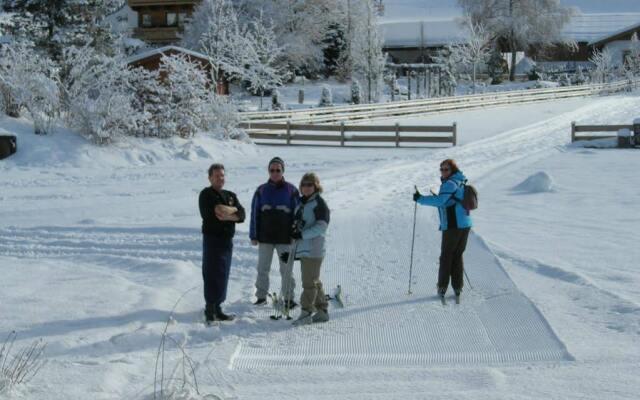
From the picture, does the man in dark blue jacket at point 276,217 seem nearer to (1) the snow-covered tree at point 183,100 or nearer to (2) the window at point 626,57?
(1) the snow-covered tree at point 183,100

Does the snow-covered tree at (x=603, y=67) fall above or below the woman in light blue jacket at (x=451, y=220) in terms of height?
above

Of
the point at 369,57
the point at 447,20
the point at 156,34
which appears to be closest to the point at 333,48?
the point at 369,57

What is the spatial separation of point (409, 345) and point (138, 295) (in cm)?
310

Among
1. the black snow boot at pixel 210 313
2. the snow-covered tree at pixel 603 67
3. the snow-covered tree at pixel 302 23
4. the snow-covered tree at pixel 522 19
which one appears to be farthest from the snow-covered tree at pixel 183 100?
the snow-covered tree at pixel 603 67

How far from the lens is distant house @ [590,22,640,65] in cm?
7381

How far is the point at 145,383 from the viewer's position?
238 inches

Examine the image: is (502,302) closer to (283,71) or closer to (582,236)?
(582,236)

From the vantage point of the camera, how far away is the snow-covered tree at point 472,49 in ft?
195

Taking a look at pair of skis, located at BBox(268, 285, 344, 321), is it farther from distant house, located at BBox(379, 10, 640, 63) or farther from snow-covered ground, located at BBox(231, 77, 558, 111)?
distant house, located at BBox(379, 10, 640, 63)

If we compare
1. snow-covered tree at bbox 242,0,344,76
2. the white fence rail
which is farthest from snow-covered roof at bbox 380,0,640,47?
the white fence rail

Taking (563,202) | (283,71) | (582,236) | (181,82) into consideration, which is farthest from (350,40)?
(582,236)

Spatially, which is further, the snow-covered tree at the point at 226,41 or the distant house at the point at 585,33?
the distant house at the point at 585,33

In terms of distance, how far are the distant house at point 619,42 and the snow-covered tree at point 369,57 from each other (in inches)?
1215

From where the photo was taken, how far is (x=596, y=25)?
7894 centimetres
